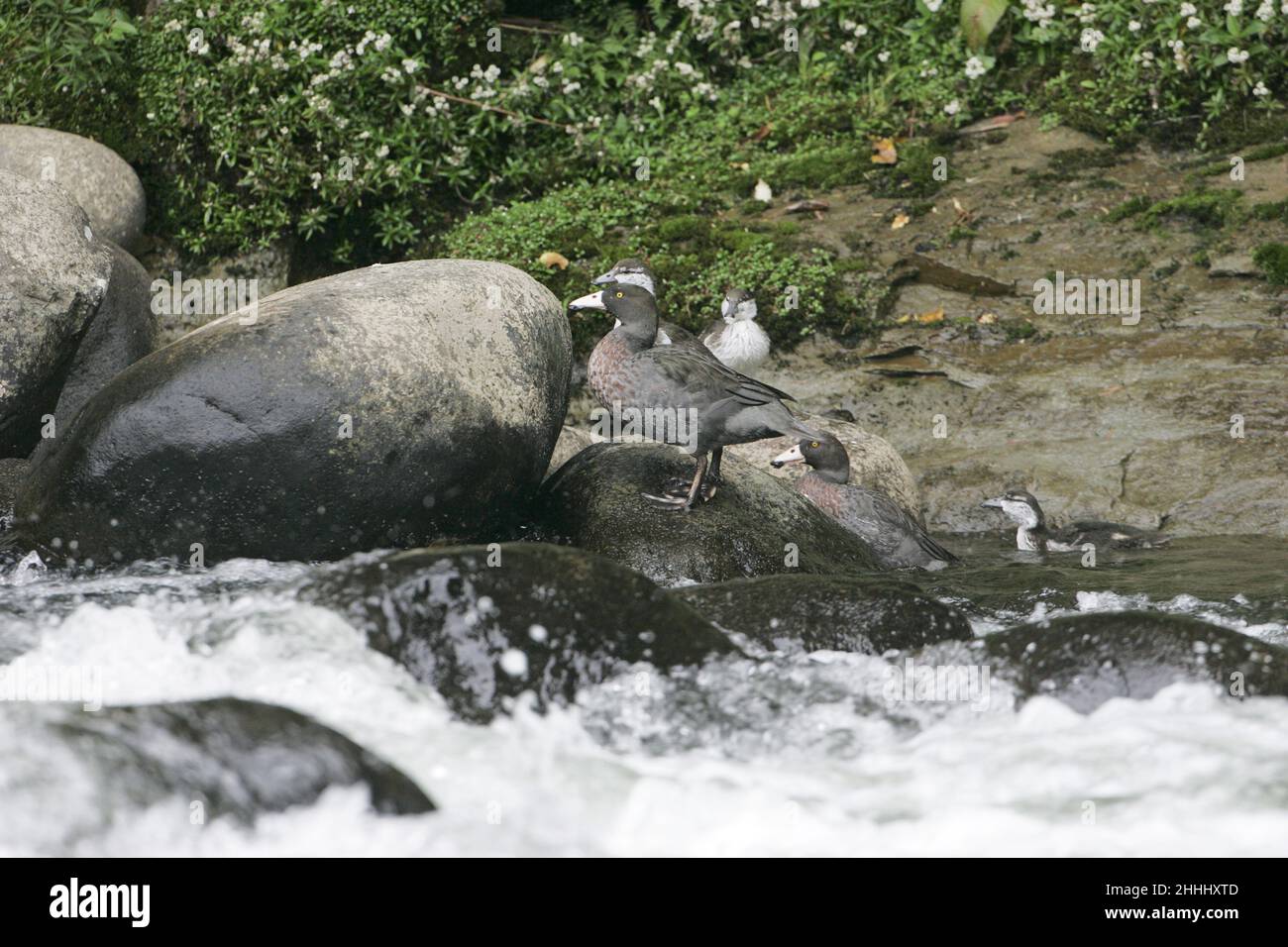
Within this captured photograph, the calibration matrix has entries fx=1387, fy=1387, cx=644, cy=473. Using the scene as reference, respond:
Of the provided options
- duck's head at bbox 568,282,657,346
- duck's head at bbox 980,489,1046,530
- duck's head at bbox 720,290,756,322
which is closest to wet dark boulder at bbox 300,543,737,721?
duck's head at bbox 568,282,657,346

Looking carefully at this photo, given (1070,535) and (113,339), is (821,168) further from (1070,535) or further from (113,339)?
(113,339)

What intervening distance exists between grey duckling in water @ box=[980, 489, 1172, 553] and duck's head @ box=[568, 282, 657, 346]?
7.85 ft

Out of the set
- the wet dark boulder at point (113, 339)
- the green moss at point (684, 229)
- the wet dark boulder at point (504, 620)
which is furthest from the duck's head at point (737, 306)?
the wet dark boulder at point (504, 620)

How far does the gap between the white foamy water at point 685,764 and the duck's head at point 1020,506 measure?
10.6ft

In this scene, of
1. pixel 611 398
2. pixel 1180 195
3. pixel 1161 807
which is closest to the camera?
pixel 1161 807

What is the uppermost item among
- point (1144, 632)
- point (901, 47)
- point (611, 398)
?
point (901, 47)

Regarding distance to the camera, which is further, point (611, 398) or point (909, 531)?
point (909, 531)

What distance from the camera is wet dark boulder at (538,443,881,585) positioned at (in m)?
6.00

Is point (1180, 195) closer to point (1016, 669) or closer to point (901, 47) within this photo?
point (901, 47)

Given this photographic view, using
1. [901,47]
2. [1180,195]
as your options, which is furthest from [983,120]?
[1180,195]

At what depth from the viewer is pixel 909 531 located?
7.07m

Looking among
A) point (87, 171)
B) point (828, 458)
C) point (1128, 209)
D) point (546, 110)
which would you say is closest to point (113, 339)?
point (87, 171)

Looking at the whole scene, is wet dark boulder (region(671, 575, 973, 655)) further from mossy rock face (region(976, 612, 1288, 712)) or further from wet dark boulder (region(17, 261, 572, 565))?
wet dark boulder (region(17, 261, 572, 565))

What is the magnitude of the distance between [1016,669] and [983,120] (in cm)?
778
